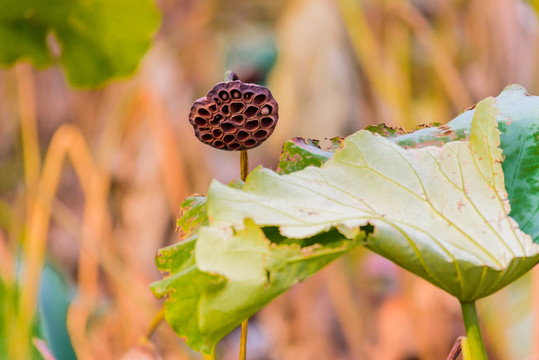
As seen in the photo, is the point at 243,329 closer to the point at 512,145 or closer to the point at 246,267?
the point at 246,267

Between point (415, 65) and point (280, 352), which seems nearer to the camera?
point (280, 352)

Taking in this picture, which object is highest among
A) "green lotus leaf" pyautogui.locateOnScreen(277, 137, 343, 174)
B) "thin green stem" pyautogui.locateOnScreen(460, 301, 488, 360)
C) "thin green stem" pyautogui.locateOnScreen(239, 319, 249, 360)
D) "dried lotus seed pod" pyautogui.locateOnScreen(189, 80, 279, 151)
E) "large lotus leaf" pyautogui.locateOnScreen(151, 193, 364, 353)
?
"dried lotus seed pod" pyautogui.locateOnScreen(189, 80, 279, 151)

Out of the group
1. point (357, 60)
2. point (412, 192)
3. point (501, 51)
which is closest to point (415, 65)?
point (357, 60)

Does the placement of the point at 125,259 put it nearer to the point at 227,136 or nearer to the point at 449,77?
the point at 449,77

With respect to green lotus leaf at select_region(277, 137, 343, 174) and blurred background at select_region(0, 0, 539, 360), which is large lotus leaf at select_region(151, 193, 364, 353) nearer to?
green lotus leaf at select_region(277, 137, 343, 174)

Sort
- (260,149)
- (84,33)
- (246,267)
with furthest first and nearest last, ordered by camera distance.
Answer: (260,149) < (84,33) < (246,267)

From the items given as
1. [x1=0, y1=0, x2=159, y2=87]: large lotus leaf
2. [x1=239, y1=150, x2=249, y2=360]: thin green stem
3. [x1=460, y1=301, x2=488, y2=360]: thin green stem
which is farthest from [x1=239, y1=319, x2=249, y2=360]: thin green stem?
[x1=0, y1=0, x2=159, y2=87]: large lotus leaf

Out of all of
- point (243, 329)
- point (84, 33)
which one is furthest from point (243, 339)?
point (84, 33)
